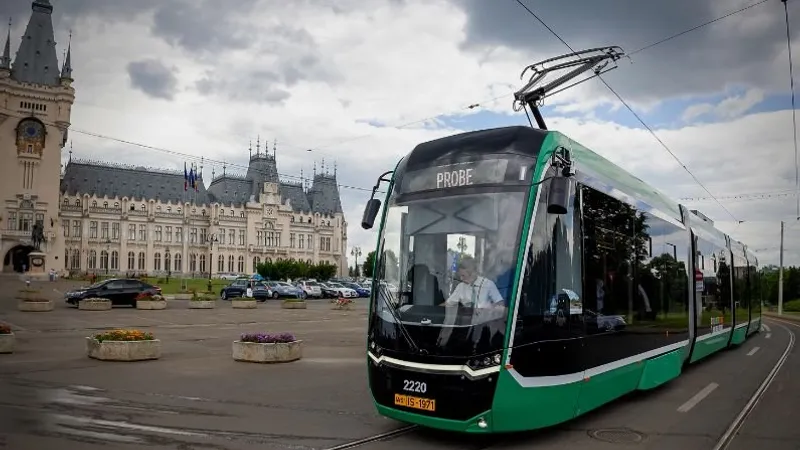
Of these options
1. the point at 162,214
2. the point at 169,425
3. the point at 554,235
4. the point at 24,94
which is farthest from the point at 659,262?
the point at 162,214

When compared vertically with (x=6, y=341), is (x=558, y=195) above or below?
above

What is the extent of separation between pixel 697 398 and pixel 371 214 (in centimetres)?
658

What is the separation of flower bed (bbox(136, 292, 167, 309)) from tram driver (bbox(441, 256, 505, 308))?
89.8 feet

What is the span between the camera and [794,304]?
66.6m

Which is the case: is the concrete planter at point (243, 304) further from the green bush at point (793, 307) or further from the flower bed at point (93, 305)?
the green bush at point (793, 307)

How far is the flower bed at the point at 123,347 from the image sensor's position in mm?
13461

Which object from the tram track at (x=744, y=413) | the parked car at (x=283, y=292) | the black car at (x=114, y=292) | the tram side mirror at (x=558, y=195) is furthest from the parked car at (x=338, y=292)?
the tram side mirror at (x=558, y=195)

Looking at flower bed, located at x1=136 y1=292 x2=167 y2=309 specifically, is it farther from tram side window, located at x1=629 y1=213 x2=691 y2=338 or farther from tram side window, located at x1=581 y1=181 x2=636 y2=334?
tram side window, located at x1=581 y1=181 x2=636 y2=334

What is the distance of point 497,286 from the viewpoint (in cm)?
643

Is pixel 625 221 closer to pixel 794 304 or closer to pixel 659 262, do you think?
pixel 659 262

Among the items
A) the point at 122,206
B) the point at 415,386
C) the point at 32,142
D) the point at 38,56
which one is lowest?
the point at 415,386

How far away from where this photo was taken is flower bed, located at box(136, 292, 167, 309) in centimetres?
3041

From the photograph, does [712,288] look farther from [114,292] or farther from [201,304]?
[114,292]

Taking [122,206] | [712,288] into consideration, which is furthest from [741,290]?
[122,206]
